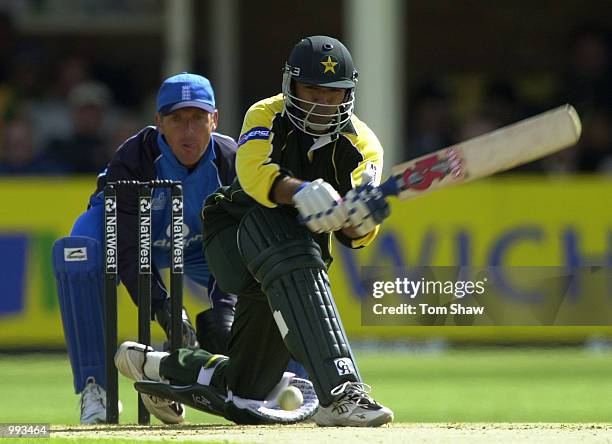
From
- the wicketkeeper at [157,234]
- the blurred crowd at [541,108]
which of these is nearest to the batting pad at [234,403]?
the wicketkeeper at [157,234]

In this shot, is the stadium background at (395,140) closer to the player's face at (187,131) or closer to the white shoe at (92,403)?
the white shoe at (92,403)

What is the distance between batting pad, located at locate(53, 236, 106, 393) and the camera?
21.7ft

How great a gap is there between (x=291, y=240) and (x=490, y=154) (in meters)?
0.84

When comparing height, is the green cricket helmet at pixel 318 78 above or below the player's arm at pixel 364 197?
above

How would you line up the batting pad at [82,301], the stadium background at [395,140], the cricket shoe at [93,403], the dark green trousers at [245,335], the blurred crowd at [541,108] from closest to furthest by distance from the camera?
1. the dark green trousers at [245,335]
2. the cricket shoe at [93,403]
3. the batting pad at [82,301]
4. the stadium background at [395,140]
5. the blurred crowd at [541,108]

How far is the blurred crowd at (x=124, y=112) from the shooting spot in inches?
532

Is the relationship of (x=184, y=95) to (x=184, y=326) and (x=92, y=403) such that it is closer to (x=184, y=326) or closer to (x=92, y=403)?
(x=184, y=326)

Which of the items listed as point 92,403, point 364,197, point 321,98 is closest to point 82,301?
point 92,403

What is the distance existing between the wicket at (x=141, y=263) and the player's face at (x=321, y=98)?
77cm

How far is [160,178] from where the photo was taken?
6918 millimetres

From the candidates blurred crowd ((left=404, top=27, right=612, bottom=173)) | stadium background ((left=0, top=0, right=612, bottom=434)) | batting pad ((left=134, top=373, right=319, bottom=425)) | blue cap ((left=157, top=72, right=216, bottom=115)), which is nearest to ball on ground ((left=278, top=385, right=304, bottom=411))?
batting pad ((left=134, top=373, right=319, bottom=425))

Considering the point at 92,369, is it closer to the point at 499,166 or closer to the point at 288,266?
the point at 288,266

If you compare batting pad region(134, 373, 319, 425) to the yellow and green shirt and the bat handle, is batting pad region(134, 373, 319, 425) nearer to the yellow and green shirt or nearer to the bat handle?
the yellow and green shirt

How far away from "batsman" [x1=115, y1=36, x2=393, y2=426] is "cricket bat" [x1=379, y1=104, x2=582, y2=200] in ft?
0.47
